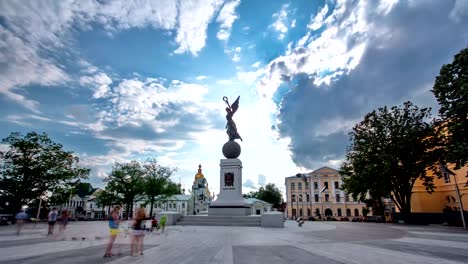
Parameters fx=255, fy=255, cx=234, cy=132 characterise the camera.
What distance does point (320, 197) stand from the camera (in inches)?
2741

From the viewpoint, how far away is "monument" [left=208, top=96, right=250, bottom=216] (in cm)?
2466

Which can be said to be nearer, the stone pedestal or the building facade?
the stone pedestal

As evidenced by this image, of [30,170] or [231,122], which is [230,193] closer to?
[231,122]

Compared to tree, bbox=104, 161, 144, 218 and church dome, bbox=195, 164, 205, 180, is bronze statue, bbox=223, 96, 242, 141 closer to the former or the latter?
tree, bbox=104, 161, 144, 218

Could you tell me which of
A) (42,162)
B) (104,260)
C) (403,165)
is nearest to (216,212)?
(104,260)

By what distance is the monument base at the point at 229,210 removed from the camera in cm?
2422

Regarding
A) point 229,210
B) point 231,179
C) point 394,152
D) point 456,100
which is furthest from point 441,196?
point 229,210

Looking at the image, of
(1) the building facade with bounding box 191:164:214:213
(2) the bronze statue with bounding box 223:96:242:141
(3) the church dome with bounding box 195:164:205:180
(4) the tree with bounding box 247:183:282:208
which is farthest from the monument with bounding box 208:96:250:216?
(4) the tree with bounding box 247:183:282:208

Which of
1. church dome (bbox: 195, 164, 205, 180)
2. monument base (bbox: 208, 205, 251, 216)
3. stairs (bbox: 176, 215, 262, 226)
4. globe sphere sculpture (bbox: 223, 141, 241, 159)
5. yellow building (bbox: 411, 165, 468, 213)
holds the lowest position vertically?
stairs (bbox: 176, 215, 262, 226)

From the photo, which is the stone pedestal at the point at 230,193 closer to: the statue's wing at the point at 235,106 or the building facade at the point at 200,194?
the statue's wing at the point at 235,106

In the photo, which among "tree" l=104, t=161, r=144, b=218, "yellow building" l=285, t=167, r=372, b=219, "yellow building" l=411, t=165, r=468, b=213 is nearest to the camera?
"yellow building" l=411, t=165, r=468, b=213

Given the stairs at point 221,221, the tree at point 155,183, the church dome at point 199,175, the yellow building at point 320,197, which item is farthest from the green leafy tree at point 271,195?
the stairs at point 221,221

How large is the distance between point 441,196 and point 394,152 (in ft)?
44.1

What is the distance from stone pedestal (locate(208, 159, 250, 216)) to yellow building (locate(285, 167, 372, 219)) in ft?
145
